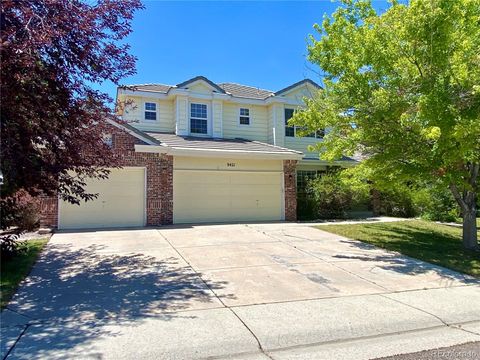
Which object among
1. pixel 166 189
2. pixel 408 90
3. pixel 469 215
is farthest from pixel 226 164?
pixel 469 215

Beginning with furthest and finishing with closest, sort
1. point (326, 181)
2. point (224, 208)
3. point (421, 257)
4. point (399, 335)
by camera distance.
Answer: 1. point (326, 181)
2. point (224, 208)
3. point (421, 257)
4. point (399, 335)

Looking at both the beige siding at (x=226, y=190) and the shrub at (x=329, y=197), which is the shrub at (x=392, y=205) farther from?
the beige siding at (x=226, y=190)

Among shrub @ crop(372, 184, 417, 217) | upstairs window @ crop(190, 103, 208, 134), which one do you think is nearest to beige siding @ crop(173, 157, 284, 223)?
upstairs window @ crop(190, 103, 208, 134)

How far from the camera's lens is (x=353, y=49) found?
9797mm

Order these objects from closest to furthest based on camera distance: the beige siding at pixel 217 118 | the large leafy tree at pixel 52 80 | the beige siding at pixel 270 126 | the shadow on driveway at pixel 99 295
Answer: the shadow on driveway at pixel 99 295, the large leafy tree at pixel 52 80, the beige siding at pixel 217 118, the beige siding at pixel 270 126

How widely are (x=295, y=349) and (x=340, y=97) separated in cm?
725

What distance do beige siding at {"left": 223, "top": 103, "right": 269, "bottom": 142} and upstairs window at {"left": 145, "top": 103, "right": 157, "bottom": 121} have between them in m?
3.43

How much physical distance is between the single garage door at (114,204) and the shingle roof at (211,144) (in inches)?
81.7

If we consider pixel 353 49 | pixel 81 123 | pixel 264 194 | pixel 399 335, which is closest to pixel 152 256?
pixel 81 123

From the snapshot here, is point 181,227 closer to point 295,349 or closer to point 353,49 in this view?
point 353,49

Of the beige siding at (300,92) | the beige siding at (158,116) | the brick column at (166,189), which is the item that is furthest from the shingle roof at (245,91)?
the brick column at (166,189)

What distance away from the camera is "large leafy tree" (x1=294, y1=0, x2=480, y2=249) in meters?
8.57

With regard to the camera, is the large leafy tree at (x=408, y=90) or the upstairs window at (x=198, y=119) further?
the upstairs window at (x=198, y=119)

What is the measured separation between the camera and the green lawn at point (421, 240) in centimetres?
966
